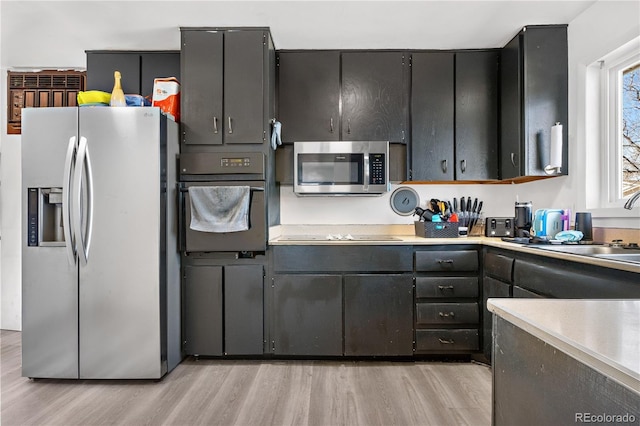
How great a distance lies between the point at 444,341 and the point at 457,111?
5.74ft

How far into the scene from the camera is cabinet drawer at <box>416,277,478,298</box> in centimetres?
271

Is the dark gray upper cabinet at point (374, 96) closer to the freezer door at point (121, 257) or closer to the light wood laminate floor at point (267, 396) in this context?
the freezer door at point (121, 257)

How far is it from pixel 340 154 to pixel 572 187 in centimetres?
162

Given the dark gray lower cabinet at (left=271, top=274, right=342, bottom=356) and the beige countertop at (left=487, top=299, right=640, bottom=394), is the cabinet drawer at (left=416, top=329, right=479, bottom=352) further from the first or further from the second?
the beige countertop at (left=487, top=299, right=640, bottom=394)

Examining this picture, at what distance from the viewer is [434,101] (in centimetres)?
307

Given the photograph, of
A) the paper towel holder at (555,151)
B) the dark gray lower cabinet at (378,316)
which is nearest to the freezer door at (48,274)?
the dark gray lower cabinet at (378,316)

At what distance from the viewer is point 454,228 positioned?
9.81 ft

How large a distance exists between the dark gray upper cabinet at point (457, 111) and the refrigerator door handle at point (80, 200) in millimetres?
2291

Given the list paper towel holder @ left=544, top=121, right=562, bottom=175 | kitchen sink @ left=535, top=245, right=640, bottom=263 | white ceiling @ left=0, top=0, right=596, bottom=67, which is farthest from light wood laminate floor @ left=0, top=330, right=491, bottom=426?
white ceiling @ left=0, top=0, right=596, bottom=67

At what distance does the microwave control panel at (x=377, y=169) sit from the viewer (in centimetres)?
300

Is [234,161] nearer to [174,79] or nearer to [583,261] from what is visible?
[174,79]

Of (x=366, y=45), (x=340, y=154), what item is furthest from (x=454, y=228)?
(x=366, y=45)

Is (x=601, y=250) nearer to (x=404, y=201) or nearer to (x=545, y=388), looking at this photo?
(x=404, y=201)

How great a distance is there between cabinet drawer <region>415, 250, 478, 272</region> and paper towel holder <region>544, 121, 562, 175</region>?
772 millimetres
